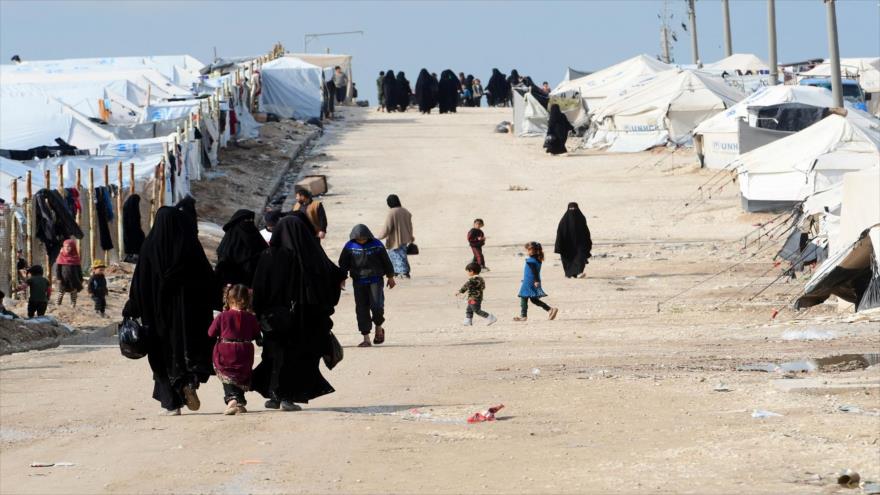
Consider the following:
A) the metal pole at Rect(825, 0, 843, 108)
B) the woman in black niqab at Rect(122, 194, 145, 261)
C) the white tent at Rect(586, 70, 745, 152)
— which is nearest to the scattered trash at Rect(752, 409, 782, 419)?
the woman in black niqab at Rect(122, 194, 145, 261)

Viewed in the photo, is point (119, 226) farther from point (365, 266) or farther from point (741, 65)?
point (741, 65)

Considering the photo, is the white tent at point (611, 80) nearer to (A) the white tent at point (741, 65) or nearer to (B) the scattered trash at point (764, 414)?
(A) the white tent at point (741, 65)

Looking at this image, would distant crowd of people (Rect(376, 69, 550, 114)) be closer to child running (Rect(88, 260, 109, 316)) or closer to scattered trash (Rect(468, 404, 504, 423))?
child running (Rect(88, 260, 109, 316))

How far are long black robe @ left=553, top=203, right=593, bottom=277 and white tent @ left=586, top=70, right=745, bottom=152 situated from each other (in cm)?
1902

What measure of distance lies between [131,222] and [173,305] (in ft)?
46.4

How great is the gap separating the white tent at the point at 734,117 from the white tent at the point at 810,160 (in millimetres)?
6045

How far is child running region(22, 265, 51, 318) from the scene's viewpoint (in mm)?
18906

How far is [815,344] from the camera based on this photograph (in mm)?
14672

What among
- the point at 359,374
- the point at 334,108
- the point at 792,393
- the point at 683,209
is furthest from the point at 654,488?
the point at 334,108

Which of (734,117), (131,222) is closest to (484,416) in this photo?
(131,222)

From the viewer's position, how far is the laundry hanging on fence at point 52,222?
70.1 ft

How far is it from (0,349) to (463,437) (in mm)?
8382

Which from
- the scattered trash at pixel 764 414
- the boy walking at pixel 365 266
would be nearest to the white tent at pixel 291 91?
the boy walking at pixel 365 266

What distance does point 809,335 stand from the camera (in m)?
15.2
